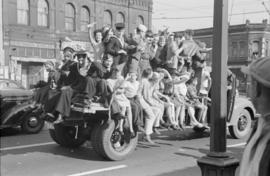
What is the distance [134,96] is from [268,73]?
644 cm

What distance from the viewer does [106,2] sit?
34.0 m

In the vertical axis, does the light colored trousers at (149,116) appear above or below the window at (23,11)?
below

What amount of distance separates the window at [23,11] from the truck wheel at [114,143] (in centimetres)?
2261

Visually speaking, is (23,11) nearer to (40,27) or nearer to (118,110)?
(40,27)

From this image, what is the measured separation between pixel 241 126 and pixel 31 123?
5808 mm

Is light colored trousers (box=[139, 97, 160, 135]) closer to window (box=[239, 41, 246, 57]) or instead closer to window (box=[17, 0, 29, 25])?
window (box=[17, 0, 29, 25])

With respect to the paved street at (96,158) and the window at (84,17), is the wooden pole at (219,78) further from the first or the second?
the window at (84,17)

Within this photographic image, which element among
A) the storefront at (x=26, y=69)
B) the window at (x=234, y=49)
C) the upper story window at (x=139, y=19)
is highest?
the upper story window at (x=139, y=19)

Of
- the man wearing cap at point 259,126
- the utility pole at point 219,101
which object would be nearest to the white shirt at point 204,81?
the utility pole at point 219,101

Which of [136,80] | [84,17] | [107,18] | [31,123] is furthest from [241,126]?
[107,18]

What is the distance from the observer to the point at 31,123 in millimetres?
11734

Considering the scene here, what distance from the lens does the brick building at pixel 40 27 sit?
27781 millimetres

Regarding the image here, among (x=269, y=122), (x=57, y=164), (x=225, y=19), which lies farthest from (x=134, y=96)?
(x=269, y=122)

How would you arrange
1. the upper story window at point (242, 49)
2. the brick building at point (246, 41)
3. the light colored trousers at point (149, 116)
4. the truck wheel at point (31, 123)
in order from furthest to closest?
1. the upper story window at point (242, 49)
2. the brick building at point (246, 41)
3. the truck wheel at point (31, 123)
4. the light colored trousers at point (149, 116)
